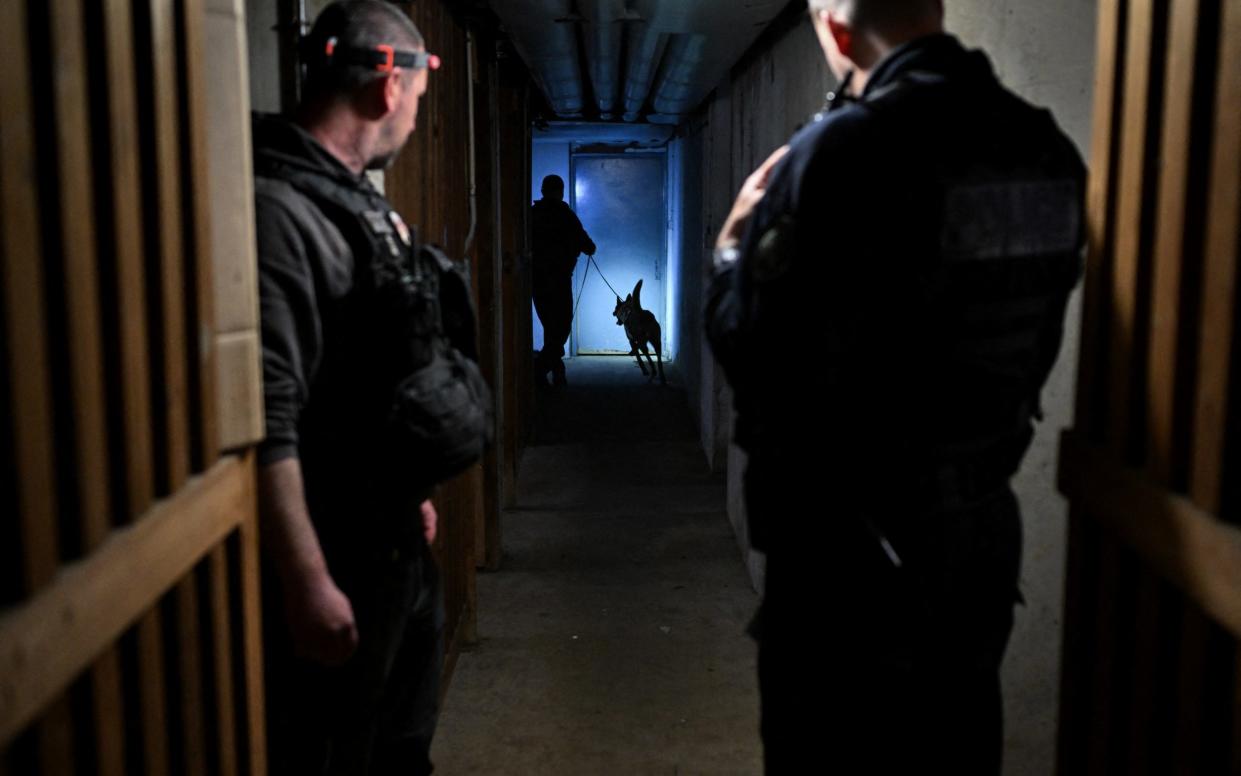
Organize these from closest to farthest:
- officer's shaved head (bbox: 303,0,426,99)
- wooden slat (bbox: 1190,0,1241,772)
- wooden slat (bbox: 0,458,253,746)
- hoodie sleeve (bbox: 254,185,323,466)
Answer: wooden slat (bbox: 0,458,253,746), wooden slat (bbox: 1190,0,1241,772), hoodie sleeve (bbox: 254,185,323,466), officer's shaved head (bbox: 303,0,426,99)

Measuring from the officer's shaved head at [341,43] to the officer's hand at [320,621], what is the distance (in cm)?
83

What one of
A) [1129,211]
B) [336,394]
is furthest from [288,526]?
[1129,211]

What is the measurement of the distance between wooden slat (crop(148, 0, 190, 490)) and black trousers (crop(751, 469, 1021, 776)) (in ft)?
2.78

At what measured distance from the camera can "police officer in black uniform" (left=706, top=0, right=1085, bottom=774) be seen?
1.49 metres

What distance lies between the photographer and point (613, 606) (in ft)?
13.4

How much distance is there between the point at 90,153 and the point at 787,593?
1109 mm

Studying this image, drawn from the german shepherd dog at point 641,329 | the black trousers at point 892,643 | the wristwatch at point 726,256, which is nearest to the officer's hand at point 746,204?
the wristwatch at point 726,256

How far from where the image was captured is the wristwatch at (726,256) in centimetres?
171

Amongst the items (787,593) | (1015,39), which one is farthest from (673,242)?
(787,593)

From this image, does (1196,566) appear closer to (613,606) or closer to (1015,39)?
(1015,39)

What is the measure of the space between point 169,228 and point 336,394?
1.99 ft

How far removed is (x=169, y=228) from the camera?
1229 millimetres

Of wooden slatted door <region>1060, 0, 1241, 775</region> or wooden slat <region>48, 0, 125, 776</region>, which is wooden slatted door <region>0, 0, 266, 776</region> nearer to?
wooden slat <region>48, 0, 125, 776</region>

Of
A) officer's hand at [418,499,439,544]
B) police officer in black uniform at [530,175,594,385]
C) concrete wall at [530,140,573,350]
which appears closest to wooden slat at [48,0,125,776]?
officer's hand at [418,499,439,544]
